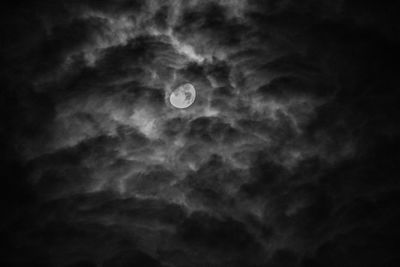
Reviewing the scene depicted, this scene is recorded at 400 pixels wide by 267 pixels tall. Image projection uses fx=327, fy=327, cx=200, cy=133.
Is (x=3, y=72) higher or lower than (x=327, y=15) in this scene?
lower

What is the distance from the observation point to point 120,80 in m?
5.78

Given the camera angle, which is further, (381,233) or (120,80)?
(120,80)

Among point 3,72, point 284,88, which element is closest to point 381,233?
point 284,88

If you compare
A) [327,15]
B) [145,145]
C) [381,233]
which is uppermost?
[327,15]

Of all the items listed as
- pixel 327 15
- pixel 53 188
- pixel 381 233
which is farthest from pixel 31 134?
pixel 381 233

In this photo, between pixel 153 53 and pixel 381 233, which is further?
pixel 153 53

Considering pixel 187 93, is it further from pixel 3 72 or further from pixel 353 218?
pixel 353 218

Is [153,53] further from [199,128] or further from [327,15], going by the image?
[327,15]

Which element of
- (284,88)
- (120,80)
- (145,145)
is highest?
(120,80)

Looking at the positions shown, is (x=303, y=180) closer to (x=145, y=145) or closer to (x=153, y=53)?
(x=145, y=145)

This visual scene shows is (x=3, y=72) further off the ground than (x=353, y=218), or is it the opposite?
(x=3, y=72)

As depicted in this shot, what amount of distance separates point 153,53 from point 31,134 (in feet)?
8.35

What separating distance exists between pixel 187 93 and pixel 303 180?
8.27 ft

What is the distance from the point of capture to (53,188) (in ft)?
18.8
